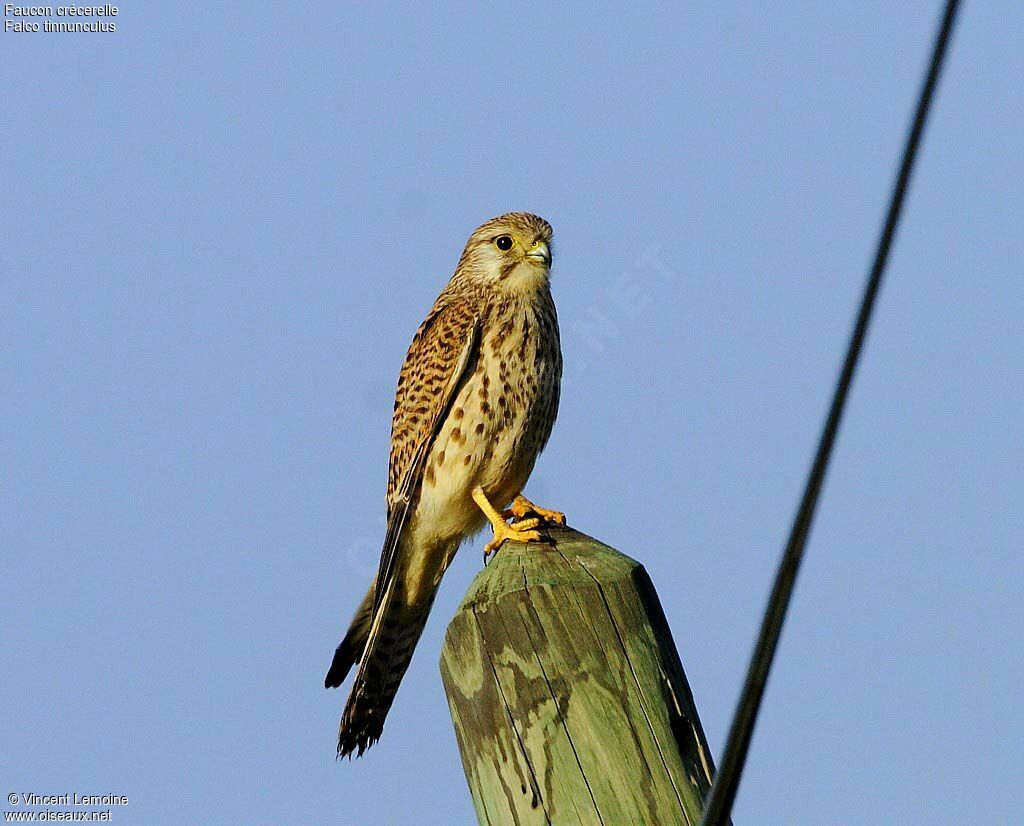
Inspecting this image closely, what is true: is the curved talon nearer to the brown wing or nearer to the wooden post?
the brown wing

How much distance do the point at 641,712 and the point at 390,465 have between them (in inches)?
139

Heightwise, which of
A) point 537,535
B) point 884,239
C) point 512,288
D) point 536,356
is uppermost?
point 512,288

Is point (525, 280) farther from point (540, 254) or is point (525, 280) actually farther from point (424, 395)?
point (424, 395)

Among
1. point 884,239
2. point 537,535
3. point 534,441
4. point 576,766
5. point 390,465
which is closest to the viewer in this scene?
point 884,239

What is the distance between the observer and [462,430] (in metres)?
5.45

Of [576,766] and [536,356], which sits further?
[536,356]

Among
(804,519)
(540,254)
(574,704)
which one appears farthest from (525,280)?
(804,519)

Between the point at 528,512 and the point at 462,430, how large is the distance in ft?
1.97

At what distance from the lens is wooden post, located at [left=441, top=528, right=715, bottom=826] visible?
2.44 metres

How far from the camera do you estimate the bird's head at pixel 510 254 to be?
582 centimetres

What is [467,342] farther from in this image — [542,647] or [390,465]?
[542,647]

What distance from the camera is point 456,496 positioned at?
5438 millimetres

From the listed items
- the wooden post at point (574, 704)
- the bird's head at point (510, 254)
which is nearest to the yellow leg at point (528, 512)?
the bird's head at point (510, 254)

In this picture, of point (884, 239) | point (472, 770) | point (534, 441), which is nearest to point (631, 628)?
point (472, 770)
